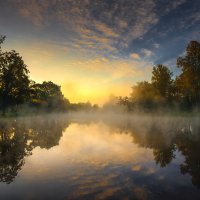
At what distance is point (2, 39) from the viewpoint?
180 feet

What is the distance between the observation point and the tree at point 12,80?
61.6 metres

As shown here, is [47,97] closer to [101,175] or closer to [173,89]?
[173,89]

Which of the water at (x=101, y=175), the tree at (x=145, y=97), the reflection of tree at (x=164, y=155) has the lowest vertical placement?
the water at (x=101, y=175)

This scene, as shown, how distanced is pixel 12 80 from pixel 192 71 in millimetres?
43924

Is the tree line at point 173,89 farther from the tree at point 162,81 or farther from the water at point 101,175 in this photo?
the water at point 101,175

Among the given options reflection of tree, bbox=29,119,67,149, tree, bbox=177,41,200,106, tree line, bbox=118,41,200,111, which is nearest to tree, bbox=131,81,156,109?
tree line, bbox=118,41,200,111

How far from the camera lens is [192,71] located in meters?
61.3

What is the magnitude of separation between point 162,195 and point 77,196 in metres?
2.41

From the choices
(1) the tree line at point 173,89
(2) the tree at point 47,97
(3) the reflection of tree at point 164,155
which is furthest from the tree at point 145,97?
(3) the reflection of tree at point 164,155

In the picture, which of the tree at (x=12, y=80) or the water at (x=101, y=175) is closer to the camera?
the water at (x=101, y=175)

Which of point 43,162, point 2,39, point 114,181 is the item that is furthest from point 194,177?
point 2,39

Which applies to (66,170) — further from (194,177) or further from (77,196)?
(194,177)

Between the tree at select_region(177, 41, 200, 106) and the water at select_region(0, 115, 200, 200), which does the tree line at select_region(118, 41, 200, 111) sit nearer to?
the tree at select_region(177, 41, 200, 106)

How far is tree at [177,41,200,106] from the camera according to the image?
60875 mm
